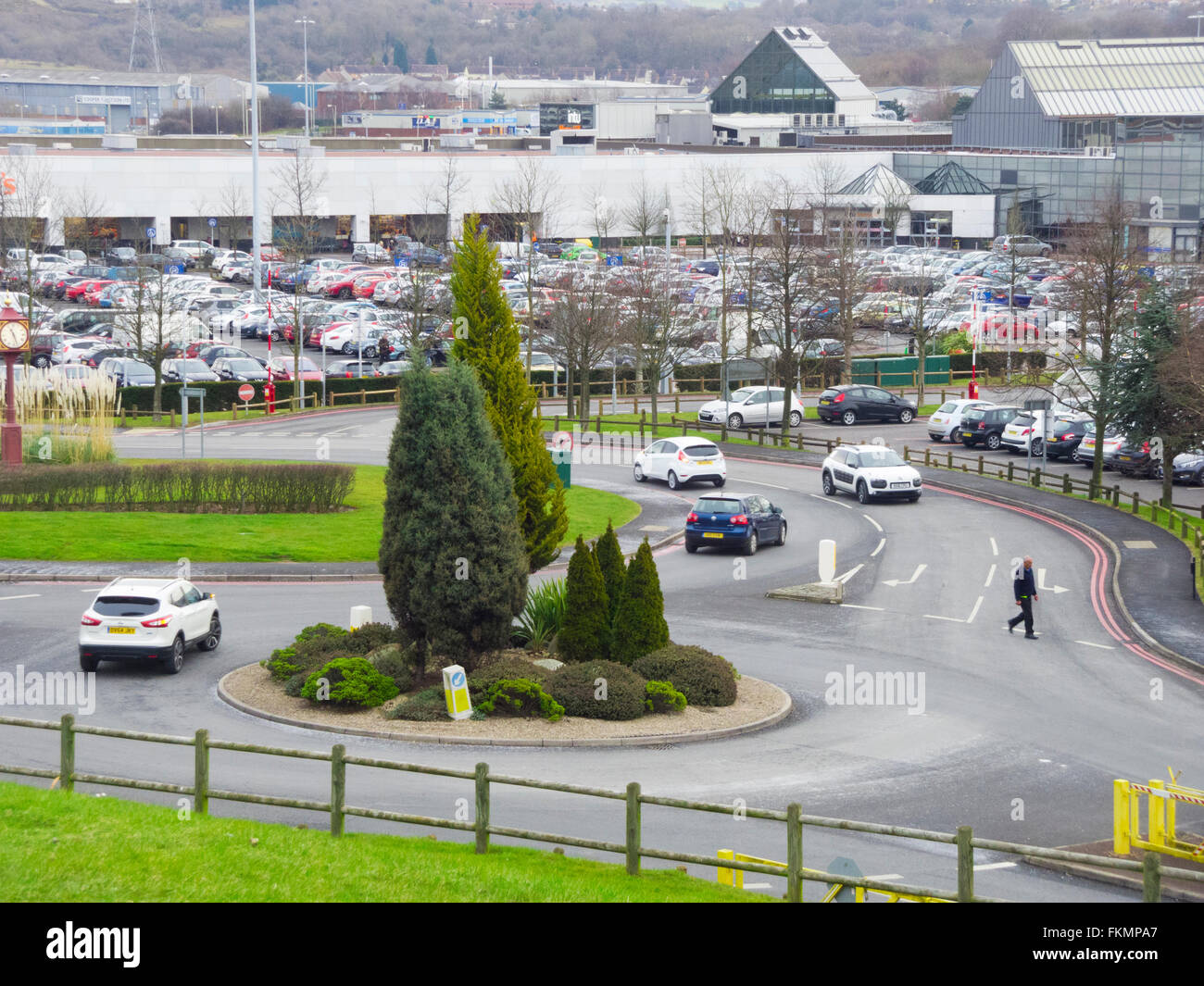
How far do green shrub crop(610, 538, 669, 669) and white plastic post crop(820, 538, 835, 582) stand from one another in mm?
8070

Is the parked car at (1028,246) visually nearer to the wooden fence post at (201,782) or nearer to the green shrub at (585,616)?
the green shrub at (585,616)

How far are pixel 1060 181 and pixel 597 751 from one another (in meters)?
93.3

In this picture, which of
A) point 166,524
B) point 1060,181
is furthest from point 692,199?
point 166,524

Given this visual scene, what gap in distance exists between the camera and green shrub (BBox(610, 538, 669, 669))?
2347cm

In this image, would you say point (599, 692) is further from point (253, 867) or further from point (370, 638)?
point (253, 867)

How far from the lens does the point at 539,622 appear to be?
80.7 ft

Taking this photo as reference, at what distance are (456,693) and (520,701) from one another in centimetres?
93

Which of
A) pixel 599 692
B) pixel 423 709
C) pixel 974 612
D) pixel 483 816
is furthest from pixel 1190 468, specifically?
pixel 483 816

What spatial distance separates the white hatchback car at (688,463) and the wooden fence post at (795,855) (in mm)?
31781

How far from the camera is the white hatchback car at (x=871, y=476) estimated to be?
42.7m

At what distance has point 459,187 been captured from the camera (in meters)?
101

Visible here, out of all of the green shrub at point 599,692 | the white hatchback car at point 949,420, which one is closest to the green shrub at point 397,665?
the green shrub at point 599,692

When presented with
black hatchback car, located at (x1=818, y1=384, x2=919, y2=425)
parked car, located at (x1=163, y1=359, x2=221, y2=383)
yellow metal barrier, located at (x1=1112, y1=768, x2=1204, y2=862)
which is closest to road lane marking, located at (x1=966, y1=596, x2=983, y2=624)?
yellow metal barrier, located at (x1=1112, y1=768, x2=1204, y2=862)
